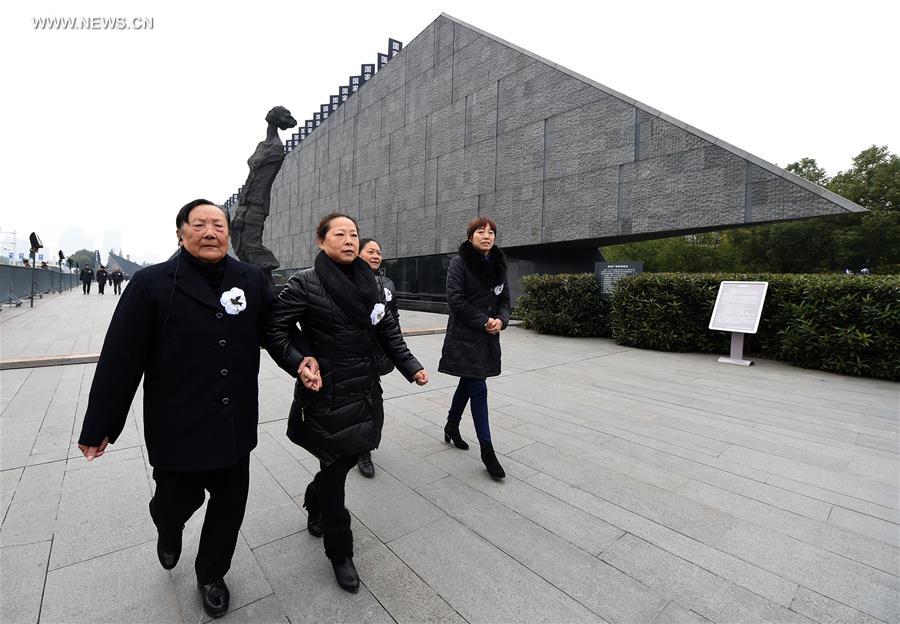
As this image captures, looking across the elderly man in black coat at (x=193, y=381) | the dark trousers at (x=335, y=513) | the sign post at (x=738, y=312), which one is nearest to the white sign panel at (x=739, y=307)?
the sign post at (x=738, y=312)

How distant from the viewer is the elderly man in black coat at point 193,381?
5.49 ft

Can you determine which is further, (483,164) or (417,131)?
(417,131)

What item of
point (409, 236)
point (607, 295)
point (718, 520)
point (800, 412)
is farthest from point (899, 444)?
point (409, 236)

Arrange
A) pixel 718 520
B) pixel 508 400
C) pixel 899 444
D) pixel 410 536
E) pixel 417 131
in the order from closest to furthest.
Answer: pixel 410 536, pixel 718 520, pixel 899 444, pixel 508 400, pixel 417 131

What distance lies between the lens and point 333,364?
2.05 metres

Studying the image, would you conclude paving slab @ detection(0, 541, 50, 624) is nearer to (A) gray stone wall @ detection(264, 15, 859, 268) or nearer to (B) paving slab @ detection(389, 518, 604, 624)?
(B) paving slab @ detection(389, 518, 604, 624)

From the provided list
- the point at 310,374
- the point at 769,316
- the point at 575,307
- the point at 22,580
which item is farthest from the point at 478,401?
the point at 575,307

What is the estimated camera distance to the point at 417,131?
1972 cm

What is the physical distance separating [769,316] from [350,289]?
28.1ft

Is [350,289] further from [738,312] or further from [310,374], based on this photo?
[738,312]

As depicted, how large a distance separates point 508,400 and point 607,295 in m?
6.54

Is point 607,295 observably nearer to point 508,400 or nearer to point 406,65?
point 508,400

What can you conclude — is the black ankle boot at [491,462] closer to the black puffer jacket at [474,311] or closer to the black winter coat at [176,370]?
the black puffer jacket at [474,311]

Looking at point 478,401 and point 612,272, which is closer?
point 478,401
